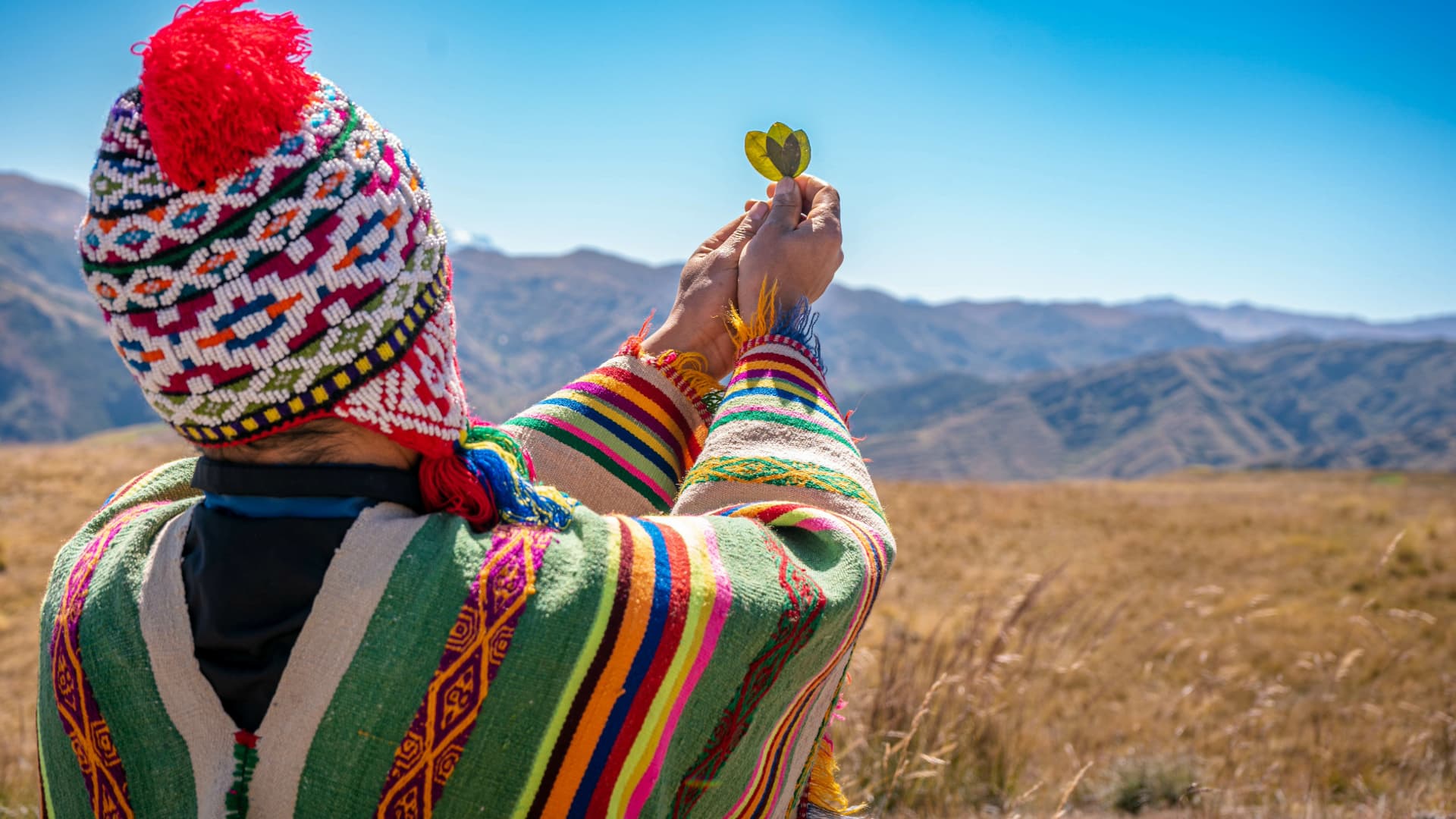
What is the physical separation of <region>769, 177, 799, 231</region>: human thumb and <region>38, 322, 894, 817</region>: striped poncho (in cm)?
73

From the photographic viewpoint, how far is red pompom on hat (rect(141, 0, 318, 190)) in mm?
893

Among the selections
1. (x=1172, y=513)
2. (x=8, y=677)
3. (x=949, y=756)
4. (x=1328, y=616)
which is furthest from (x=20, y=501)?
(x=1172, y=513)

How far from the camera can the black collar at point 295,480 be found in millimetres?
1010

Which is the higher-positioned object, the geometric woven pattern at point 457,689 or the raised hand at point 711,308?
the raised hand at point 711,308

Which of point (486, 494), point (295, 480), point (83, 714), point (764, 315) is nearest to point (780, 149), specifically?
point (764, 315)

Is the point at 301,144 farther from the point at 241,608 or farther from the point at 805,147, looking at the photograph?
the point at 805,147

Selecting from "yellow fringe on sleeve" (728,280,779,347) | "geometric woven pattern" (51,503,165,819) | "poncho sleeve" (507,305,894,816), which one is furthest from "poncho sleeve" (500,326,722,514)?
"geometric woven pattern" (51,503,165,819)

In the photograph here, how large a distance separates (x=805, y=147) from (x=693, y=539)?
1.07 m

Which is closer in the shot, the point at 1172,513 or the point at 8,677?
the point at 8,677

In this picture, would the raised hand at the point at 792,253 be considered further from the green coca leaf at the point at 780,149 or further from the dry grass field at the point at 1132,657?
the dry grass field at the point at 1132,657

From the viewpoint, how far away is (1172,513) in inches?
869

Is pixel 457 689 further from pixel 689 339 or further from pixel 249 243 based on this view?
pixel 689 339

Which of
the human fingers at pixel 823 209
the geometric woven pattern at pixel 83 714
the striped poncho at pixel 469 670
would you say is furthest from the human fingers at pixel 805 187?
the geometric woven pattern at pixel 83 714

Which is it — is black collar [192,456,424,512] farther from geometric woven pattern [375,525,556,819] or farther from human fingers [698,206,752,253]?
human fingers [698,206,752,253]
